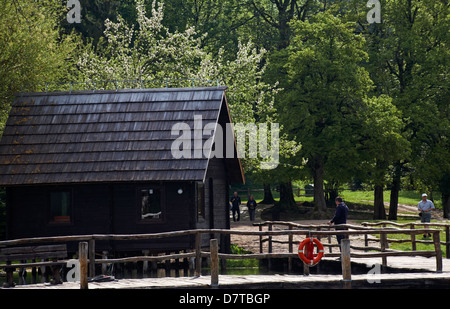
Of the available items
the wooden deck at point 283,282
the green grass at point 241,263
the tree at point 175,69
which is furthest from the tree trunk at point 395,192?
the wooden deck at point 283,282

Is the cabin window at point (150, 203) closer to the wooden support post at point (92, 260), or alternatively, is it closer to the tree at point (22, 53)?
the wooden support post at point (92, 260)

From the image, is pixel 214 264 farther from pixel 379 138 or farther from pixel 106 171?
pixel 379 138

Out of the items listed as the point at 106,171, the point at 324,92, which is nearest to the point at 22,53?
the point at 106,171

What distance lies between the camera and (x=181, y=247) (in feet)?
89.3

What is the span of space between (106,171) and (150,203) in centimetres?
212

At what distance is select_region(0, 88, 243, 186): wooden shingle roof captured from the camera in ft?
86.9

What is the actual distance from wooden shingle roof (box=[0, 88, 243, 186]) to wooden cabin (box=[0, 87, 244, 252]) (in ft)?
0.12

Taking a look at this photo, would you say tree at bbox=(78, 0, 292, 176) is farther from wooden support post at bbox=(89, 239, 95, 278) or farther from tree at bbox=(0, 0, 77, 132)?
wooden support post at bbox=(89, 239, 95, 278)

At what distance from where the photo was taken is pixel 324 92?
45.9 metres

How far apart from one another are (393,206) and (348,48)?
10.6 metres
